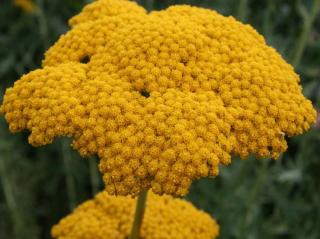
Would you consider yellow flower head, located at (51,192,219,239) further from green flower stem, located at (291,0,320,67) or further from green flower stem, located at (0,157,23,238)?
green flower stem, located at (291,0,320,67)

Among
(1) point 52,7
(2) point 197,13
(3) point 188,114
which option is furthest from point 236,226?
(1) point 52,7

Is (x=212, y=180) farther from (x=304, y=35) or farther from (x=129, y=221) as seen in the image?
(x=129, y=221)

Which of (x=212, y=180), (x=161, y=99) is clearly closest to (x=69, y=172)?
(x=212, y=180)

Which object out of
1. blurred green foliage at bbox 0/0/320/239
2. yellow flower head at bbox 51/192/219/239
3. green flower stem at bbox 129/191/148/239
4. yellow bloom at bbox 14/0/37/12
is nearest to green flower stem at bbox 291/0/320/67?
blurred green foliage at bbox 0/0/320/239

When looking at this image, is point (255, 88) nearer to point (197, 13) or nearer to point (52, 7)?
point (197, 13)

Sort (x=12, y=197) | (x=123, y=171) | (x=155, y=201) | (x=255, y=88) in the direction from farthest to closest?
(x=12, y=197), (x=155, y=201), (x=255, y=88), (x=123, y=171)

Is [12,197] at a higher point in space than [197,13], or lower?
lower

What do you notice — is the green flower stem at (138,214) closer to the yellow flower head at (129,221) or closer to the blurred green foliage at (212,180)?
the yellow flower head at (129,221)
